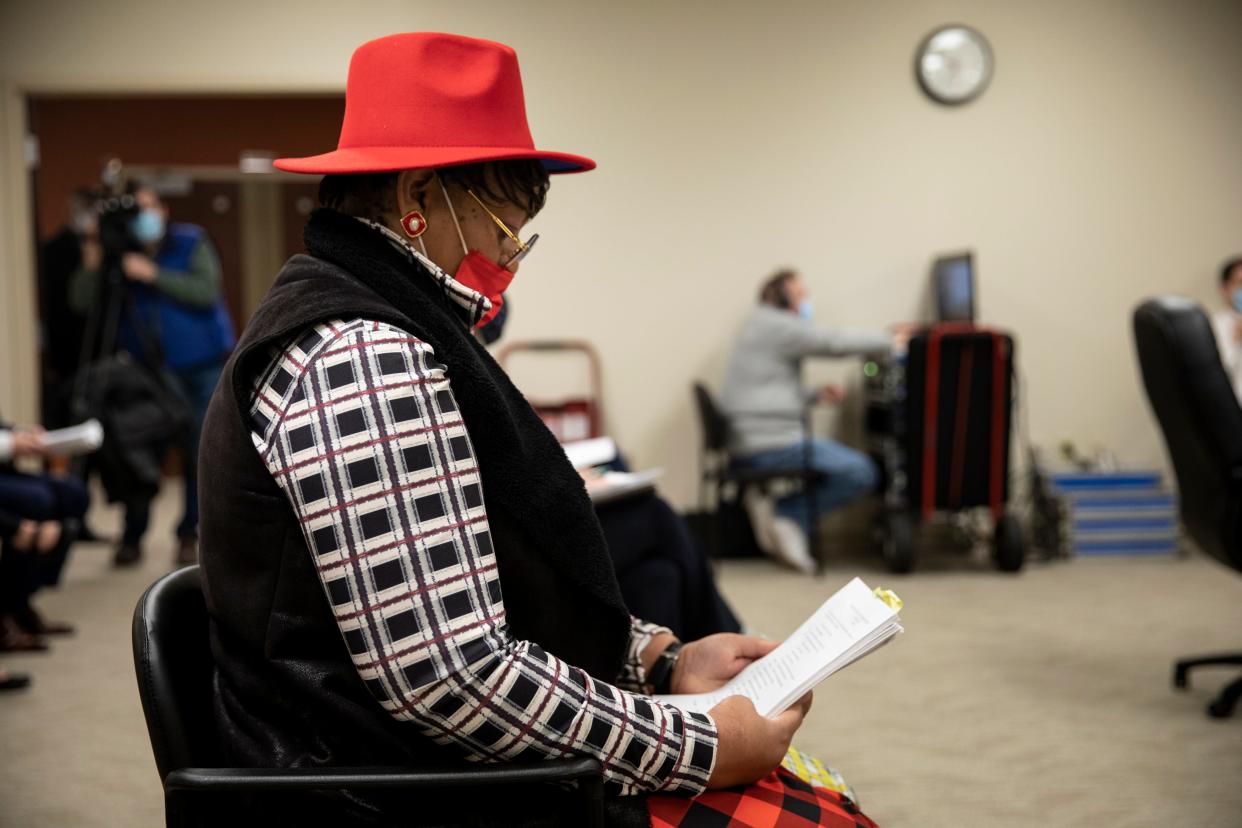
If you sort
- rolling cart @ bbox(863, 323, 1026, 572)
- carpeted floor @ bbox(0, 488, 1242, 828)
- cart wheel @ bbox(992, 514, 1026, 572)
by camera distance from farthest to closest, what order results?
1. cart wheel @ bbox(992, 514, 1026, 572)
2. rolling cart @ bbox(863, 323, 1026, 572)
3. carpeted floor @ bbox(0, 488, 1242, 828)

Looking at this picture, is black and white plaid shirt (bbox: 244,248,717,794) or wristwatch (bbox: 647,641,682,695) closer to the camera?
black and white plaid shirt (bbox: 244,248,717,794)

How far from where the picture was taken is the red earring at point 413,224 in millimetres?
1020

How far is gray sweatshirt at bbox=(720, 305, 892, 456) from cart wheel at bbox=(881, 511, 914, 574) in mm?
518

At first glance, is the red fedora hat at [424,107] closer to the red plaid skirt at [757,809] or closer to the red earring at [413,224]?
the red earring at [413,224]

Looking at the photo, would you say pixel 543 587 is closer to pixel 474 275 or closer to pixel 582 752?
pixel 582 752

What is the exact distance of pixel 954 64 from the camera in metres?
5.07

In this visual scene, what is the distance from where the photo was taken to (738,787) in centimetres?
102

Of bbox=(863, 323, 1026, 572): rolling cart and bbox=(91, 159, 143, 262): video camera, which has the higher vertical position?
bbox=(91, 159, 143, 262): video camera

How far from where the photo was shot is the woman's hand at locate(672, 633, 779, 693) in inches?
48.3

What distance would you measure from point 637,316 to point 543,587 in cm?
417

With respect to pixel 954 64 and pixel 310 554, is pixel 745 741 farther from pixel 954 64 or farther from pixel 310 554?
pixel 954 64

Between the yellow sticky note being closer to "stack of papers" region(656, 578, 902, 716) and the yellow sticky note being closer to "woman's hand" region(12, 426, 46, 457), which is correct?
"stack of papers" region(656, 578, 902, 716)

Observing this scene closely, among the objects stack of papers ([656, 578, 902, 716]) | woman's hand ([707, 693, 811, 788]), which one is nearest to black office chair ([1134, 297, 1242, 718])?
stack of papers ([656, 578, 902, 716])

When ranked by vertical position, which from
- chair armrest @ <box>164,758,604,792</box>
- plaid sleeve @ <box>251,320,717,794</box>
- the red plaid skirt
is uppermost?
plaid sleeve @ <box>251,320,717,794</box>
